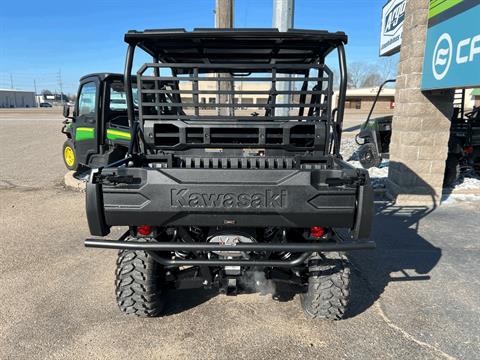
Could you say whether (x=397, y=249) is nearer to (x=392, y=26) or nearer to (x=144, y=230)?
(x=144, y=230)

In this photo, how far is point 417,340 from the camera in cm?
283

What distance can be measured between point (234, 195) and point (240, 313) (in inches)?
49.3

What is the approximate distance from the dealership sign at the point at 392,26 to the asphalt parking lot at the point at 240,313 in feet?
19.1

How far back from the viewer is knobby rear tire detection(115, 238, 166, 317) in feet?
9.44

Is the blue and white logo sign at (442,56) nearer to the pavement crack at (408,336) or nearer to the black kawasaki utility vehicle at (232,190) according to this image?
the black kawasaki utility vehicle at (232,190)

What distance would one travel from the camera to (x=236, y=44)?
3172 mm

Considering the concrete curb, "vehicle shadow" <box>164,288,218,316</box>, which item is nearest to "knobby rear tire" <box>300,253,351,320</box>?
"vehicle shadow" <box>164,288,218,316</box>

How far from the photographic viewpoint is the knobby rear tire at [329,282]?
2.87 metres

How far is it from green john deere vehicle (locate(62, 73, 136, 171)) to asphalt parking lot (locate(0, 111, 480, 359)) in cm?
222

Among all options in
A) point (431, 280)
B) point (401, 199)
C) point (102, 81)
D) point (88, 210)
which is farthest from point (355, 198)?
point (102, 81)

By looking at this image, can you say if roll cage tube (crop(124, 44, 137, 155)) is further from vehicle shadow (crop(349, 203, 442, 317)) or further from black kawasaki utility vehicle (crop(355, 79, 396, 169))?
black kawasaki utility vehicle (crop(355, 79, 396, 169))

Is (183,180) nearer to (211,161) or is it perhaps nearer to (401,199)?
(211,161)

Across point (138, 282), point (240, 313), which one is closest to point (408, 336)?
point (240, 313)

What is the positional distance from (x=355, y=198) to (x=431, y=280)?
201cm
